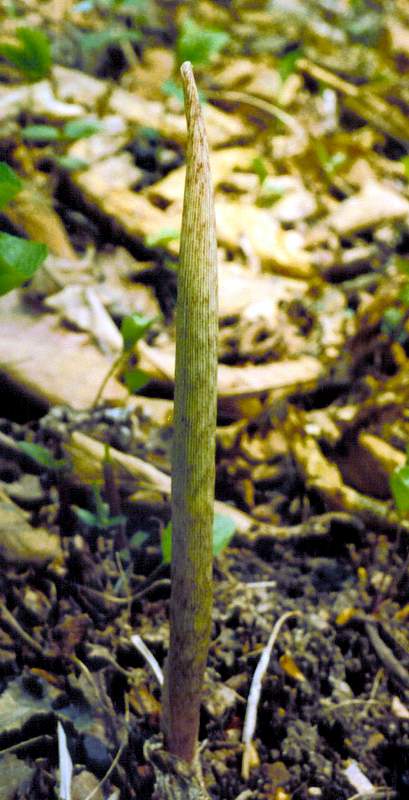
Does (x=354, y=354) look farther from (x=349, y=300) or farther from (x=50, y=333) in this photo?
(x=50, y=333)

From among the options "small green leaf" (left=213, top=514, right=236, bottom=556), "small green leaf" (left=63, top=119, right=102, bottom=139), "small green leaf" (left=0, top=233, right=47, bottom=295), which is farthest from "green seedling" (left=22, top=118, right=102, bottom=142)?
"small green leaf" (left=213, top=514, right=236, bottom=556)

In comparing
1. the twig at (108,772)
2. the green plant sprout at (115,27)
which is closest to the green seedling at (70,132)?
the green plant sprout at (115,27)

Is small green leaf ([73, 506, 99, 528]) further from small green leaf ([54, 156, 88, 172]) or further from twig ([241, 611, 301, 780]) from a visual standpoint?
small green leaf ([54, 156, 88, 172])

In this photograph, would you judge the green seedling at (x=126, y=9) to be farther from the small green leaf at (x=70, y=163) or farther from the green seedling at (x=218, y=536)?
the green seedling at (x=218, y=536)

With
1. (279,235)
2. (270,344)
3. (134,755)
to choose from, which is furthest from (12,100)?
(134,755)

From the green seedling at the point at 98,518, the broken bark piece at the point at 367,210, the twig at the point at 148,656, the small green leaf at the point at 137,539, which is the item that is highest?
the broken bark piece at the point at 367,210

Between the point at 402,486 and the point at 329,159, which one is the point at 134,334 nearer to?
the point at 402,486
